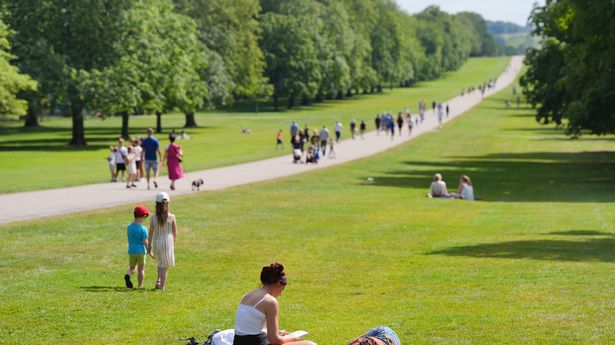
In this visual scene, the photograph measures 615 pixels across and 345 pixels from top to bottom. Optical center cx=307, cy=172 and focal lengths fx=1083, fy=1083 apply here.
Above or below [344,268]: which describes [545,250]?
below

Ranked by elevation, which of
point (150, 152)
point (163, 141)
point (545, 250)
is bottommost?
point (163, 141)

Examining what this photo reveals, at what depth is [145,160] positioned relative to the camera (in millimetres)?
35688

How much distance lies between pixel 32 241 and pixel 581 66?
97.3 ft

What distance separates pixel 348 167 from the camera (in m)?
49.6

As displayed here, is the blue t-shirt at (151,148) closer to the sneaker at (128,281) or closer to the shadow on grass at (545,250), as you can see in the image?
the shadow on grass at (545,250)

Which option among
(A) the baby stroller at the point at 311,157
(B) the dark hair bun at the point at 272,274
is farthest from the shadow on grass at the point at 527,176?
(B) the dark hair bun at the point at 272,274

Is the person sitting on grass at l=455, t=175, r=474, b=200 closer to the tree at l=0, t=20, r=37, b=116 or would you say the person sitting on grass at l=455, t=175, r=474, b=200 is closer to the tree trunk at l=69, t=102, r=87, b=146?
the tree at l=0, t=20, r=37, b=116

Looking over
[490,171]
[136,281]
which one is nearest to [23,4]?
[490,171]

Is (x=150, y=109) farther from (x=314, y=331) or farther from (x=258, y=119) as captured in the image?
(x=314, y=331)

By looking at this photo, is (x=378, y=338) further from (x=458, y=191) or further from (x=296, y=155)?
(x=296, y=155)

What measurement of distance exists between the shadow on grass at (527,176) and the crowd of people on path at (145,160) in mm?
8629

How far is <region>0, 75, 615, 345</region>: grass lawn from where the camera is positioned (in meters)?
13.3

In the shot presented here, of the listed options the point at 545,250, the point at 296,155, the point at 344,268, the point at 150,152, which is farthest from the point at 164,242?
the point at 296,155

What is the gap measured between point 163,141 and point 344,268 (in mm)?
50887
